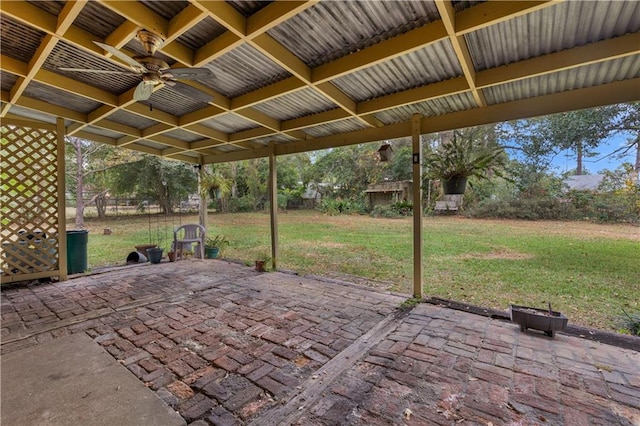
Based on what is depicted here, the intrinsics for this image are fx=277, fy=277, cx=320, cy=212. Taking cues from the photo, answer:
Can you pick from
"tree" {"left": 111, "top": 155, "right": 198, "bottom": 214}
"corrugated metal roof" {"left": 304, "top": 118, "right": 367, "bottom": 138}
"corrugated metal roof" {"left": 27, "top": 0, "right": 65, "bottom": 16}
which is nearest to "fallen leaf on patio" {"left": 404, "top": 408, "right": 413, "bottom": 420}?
"corrugated metal roof" {"left": 304, "top": 118, "right": 367, "bottom": 138}

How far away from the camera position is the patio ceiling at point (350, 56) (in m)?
1.96

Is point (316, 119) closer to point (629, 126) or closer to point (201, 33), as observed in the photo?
point (201, 33)

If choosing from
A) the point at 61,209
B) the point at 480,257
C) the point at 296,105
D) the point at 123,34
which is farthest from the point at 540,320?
the point at 61,209

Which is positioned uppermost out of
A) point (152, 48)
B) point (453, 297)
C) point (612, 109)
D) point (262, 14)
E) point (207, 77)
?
point (612, 109)

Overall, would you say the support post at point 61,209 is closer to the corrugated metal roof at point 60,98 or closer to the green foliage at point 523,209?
the corrugated metal roof at point 60,98

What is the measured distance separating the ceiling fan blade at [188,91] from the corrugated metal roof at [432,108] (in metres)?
2.28

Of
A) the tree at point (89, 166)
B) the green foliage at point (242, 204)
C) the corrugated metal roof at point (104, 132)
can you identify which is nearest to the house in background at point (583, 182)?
the corrugated metal roof at point (104, 132)

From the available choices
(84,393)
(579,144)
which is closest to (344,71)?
(84,393)

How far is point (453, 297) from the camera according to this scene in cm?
399

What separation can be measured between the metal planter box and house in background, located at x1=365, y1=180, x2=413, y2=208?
242 inches

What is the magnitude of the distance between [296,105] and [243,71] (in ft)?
3.10

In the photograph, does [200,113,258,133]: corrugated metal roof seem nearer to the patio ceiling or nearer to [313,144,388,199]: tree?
the patio ceiling

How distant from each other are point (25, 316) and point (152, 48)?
3272 mm

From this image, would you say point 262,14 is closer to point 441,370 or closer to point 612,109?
point 441,370
